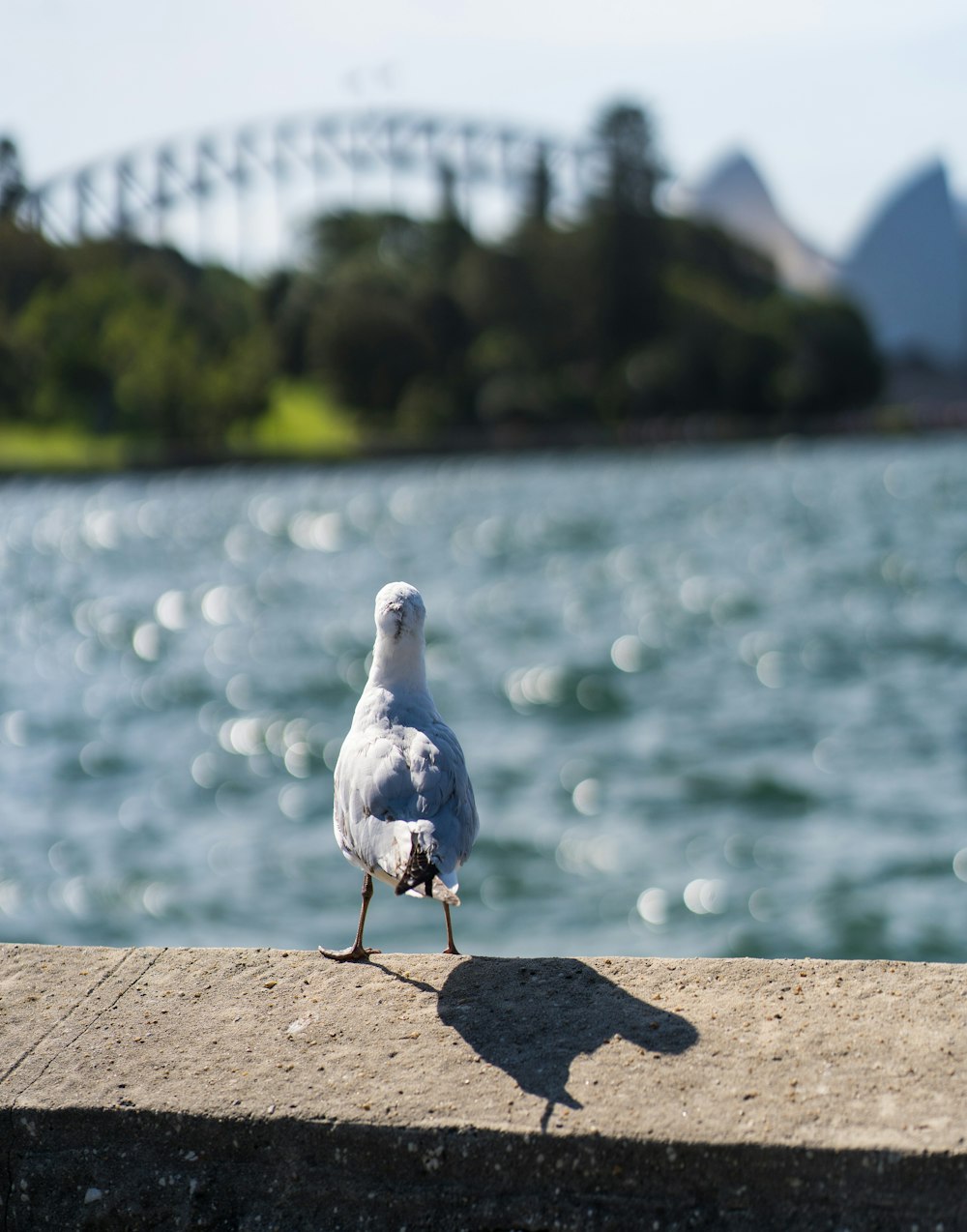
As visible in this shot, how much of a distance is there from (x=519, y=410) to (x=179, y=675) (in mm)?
55058

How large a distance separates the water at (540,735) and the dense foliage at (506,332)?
113ft

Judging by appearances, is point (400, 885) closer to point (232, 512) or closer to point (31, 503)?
point (232, 512)

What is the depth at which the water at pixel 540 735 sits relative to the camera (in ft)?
32.8

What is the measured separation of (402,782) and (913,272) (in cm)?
12004

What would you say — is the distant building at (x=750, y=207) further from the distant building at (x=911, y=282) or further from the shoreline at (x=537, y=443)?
the shoreline at (x=537, y=443)

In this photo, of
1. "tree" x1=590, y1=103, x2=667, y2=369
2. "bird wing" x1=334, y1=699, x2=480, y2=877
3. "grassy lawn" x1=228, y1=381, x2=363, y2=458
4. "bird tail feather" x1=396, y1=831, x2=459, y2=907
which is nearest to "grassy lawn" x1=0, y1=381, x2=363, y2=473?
"grassy lawn" x1=228, y1=381, x2=363, y2=458

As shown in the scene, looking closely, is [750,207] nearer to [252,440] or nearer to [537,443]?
[537,443]

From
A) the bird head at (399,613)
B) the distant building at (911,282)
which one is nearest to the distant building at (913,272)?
the distant building at (911,282)

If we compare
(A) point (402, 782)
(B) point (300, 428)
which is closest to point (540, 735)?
(A) point (402, 782)

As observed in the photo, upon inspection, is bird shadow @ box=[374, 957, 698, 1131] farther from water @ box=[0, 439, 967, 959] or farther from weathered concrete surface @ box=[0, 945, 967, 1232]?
water @ box=[0, 439, 967, 959]

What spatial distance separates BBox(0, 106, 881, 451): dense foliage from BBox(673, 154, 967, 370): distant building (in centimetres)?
2943

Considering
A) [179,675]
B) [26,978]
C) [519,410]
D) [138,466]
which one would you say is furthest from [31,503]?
[26,978]

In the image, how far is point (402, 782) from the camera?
2.75m

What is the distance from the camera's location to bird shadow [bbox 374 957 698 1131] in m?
2.25
